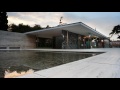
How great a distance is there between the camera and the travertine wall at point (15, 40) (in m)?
15.8

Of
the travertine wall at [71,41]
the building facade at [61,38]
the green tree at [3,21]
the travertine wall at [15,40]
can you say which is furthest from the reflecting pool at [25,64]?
the green tree at [3,21]

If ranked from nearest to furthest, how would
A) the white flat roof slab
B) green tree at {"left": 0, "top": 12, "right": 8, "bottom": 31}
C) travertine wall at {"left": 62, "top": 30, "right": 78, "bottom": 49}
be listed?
the white flat roof slab < travertine wall at {"left": 62, "top": 30, "right": 78, "bottom": 49} < green tree at {"left": 0, "top": 12, "right": 8, "bottom": 31}

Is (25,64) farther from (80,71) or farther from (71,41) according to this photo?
(71,41)

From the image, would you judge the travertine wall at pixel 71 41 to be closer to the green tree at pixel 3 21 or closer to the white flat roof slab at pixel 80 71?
the white flat roof slab at pixel 80 71

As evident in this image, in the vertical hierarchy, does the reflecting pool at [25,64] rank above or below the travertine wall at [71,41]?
below

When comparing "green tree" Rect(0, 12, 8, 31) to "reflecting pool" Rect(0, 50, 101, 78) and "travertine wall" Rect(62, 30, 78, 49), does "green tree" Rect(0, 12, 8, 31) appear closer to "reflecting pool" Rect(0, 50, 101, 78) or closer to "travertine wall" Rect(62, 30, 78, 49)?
"travertine wall" Rect(62, 30, 78, 49)

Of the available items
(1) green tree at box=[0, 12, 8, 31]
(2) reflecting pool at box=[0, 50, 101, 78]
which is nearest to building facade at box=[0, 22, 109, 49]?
(2) reflecting pool at box=[0, 50, 101, 78]

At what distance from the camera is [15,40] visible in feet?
56.5

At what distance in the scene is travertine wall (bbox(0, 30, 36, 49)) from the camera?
15.8 m
